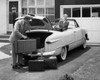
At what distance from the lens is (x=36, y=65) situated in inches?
344

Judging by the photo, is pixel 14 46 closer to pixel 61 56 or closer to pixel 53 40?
pixel 53 40

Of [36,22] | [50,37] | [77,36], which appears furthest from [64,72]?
[77,36]

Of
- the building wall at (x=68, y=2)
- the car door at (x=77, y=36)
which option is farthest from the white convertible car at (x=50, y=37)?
the building wall at (x=68, y=2)

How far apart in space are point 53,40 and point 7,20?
11.4 meters

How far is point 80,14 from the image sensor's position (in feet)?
58.6

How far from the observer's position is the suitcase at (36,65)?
8703 mm

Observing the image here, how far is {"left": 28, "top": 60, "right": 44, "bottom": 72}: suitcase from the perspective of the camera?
8703 millimetres

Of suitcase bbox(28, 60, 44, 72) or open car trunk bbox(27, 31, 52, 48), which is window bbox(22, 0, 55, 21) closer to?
open car trunk bbox(27, 31, 52, 48)

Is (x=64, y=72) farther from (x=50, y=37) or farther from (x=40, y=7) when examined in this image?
(x=40, y=7)

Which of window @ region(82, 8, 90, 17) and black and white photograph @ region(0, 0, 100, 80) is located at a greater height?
window @ region(82, 8, 90, 17)

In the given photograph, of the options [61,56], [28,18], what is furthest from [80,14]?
[28,18]

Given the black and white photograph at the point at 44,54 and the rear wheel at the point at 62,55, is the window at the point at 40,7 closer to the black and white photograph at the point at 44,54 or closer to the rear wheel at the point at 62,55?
the black and white photograph at the point at 44,54

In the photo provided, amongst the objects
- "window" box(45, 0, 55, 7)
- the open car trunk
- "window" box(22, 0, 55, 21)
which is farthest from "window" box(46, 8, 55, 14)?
the open car trunk

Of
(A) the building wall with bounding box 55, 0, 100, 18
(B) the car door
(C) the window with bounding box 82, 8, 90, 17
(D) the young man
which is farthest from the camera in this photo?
(A) the building wall with bounding box 55, 0, 100, 18
